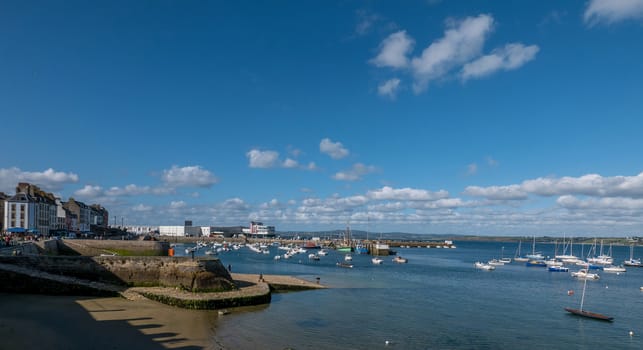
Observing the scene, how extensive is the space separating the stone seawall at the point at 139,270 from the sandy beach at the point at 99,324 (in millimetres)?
2947

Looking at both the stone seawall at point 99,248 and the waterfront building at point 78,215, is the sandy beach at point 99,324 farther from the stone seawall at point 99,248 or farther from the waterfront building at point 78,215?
the waterfront building at point 78,215

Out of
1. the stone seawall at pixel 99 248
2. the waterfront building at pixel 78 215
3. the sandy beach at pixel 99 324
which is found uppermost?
the stone seawall at pixel 99 248

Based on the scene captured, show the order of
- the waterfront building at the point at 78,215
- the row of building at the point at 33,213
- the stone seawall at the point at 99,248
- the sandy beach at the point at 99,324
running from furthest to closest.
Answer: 1. the waterfront building at the point at 78,215
2. the row of building at the point at 33,213
3. the stone seawall at the point at 99,248
4. the sandy beach at the point at 99,324

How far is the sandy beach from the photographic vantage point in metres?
20.9

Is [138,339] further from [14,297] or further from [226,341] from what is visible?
[14,297]

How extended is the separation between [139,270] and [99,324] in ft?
33.9

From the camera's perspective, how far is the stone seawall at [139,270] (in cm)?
3272

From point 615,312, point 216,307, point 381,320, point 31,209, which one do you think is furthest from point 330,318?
point 31,209

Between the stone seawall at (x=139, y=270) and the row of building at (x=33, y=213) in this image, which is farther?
the row of building at (x=33, y=213)

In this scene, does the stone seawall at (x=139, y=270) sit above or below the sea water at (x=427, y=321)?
above

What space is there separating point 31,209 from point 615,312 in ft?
272

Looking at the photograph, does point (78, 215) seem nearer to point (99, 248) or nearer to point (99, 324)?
point (99, 248)

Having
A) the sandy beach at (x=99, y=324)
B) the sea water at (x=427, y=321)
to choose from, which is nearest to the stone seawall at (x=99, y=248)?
the sandy beach at (x=99, y=324)

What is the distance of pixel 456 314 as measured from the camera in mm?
33812
